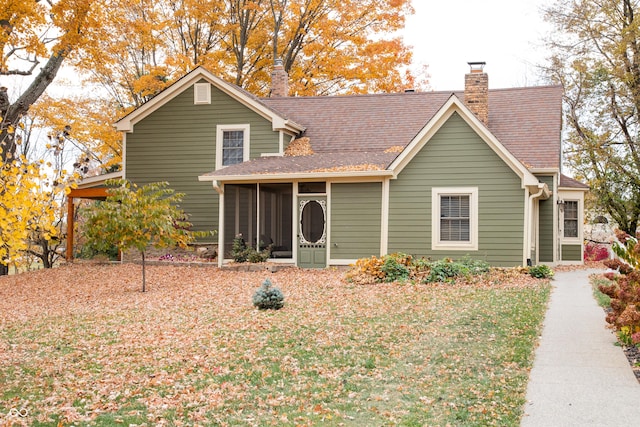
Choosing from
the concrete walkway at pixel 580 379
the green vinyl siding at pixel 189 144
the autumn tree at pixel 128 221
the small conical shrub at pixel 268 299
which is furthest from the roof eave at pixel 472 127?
the small conical shrub at pixel 268 299

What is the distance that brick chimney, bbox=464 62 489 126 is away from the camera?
21.1m

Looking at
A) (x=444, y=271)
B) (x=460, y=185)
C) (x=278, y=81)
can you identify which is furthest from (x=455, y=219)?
(x=278, y=81)

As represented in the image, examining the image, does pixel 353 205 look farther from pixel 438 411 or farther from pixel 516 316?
pixel 438 411

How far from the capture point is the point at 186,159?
886 inches

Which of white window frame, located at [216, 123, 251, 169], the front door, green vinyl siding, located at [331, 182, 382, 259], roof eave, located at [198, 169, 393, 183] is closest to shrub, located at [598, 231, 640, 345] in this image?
roof eave, located at [198, 169, 393, 183]

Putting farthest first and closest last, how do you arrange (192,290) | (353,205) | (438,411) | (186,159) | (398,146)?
(186,159)
(398,146)
(353,205)
(192,290)
(438,411)

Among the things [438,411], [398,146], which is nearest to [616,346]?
[438,411]

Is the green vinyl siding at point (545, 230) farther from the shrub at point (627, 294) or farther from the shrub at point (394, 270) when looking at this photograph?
the shrub at point (627, 294)

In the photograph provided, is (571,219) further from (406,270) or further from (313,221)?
(406,270)

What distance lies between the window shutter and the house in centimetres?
3

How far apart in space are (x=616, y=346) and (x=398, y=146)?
1324 centimetres

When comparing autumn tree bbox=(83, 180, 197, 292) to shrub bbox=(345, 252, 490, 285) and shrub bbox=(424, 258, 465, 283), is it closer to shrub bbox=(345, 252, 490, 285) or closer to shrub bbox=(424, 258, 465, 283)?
shrub bbox=(345, 252, 490, 285)

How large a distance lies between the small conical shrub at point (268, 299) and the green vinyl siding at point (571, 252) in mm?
13029

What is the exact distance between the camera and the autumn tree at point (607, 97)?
25.7 meters
